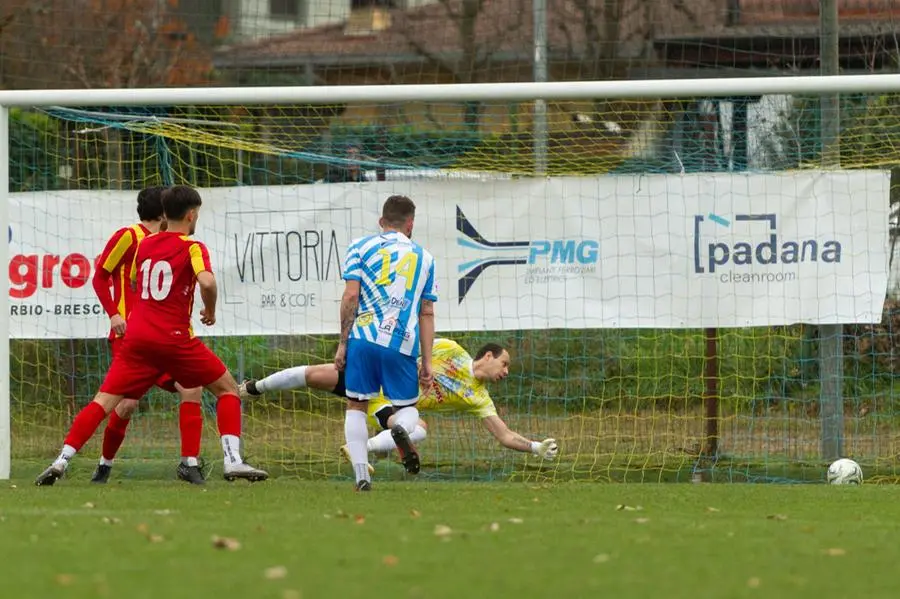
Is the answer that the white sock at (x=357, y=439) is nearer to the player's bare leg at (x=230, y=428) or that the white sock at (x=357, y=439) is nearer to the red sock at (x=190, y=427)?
the player's bare leg at (x=230, y=428)

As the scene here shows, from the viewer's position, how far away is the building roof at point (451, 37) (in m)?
17.2

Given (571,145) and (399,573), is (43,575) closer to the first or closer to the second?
(399,573)

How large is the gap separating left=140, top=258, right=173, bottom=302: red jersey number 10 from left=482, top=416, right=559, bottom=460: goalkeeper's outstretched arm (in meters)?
2.74

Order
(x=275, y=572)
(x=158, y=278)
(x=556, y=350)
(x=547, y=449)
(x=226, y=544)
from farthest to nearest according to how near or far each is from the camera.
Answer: (x=556, y=350) < (x=547, y=449) < (x=158, y=278) < (x=226, y=544) < (x=275, y=572)

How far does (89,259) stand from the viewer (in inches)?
436

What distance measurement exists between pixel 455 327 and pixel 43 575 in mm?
5922

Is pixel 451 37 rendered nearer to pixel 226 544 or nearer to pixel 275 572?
pixel 226 544

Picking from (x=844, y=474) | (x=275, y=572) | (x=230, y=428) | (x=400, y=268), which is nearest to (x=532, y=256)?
(x=400, y=268)

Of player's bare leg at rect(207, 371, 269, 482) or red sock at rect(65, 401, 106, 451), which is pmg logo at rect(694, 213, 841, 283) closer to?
player's bare leg at rect(207, 371, 269, 482)

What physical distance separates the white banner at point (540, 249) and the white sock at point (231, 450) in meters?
2.07

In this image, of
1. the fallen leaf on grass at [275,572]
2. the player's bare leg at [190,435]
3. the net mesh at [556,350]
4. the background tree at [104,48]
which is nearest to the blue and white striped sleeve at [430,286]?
the player's bare leg at [190,435]

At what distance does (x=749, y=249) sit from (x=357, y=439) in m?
3.45

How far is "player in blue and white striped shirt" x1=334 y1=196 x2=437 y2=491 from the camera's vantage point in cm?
861

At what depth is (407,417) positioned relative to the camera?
8.70 metres
